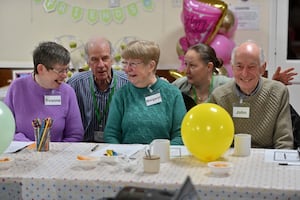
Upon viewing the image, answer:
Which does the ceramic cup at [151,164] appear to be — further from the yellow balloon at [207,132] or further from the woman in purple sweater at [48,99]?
the woman in purple sweater at [48,99]

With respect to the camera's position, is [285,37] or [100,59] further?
[285,37]

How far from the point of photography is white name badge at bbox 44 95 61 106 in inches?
119

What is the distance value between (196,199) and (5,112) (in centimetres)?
130

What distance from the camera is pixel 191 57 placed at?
12.0 feet

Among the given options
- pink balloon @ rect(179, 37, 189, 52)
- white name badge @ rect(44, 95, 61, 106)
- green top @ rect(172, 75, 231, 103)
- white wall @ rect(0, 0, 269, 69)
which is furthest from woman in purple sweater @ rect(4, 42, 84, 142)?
white wall @ rect(0, 0, 269, 69)

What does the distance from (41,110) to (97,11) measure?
283 cm

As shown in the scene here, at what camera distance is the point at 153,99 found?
2.91 metres

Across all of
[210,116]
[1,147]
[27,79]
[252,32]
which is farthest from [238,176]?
[252,32]

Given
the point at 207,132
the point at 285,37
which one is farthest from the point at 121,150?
the point at 285,37

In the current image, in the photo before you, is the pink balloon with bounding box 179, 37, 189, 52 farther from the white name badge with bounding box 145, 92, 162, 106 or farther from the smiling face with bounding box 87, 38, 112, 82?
the white name badge with bounding box 145, 92, 162, 106

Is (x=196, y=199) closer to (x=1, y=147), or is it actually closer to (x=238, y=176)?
(x=238, y=176)

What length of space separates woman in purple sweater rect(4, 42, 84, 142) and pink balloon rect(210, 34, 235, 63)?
1998mm

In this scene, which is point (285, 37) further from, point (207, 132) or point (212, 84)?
point (207, 132)

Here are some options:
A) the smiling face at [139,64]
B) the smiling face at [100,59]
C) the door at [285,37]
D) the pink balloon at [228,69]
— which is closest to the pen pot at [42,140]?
the smiling face at [139,64]
